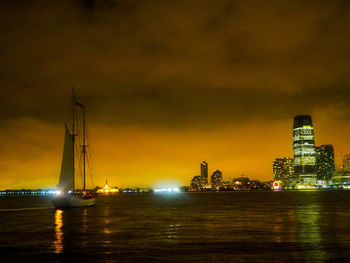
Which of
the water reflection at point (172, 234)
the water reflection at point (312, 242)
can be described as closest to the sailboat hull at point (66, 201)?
the water reflection at point (172, 234)

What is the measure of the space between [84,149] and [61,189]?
2521cm

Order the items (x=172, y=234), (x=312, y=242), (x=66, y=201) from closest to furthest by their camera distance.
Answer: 1. (x=312, y=242)
2. (x=172, y=234)
3. (x=66, y=201)

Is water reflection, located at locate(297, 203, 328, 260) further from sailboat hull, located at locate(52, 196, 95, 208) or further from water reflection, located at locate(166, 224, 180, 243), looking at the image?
sailboat hull, located at locate(52, 196, 95, 208)

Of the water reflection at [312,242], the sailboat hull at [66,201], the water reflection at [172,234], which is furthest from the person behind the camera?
the sailboat hull at [66,201]

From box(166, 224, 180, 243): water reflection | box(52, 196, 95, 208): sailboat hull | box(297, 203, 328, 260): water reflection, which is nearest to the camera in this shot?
box(297, 203, 328, 260): water reflection

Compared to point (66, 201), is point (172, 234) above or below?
below

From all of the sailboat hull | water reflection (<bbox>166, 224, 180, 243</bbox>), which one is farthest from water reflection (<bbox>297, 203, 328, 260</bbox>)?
the sailboat hull

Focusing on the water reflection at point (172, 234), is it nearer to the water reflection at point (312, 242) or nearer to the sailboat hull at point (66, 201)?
the water reflection at point (312, 242)

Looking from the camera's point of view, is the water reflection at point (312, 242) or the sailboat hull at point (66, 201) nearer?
the water reflection at point (312, 242)

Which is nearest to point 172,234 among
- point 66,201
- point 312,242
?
point 312,242

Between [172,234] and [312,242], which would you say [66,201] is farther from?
[312,242]

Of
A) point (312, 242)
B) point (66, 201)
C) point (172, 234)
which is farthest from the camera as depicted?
point (66, 201)

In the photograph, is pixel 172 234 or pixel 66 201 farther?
pixel 66 201

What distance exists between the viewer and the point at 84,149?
118750mm
